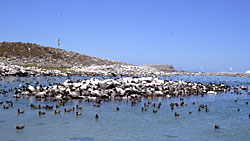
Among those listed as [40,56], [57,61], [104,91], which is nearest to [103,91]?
[104,91]

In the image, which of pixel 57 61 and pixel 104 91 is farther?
pixel 57 61

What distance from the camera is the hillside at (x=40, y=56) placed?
10650 centimetres

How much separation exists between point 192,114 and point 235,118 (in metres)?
3.50

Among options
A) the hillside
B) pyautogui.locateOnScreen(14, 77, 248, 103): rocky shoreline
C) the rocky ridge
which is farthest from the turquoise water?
the hillside

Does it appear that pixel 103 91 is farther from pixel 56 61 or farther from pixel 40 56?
pixel 40 56

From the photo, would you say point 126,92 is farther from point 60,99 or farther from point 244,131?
point 244,131

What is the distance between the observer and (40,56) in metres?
115

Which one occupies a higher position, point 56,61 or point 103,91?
point 56,61

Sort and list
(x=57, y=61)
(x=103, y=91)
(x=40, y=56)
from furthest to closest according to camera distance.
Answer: (x=40, y=56)
(x=57, y=61)
(x=103, y=91)

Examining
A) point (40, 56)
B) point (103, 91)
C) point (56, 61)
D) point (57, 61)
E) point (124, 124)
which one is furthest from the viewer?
point (40, 56)

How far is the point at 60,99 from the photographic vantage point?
30109 mm

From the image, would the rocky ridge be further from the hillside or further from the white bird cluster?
the white bird cluster

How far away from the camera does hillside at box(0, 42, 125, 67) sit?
10650 centimetres

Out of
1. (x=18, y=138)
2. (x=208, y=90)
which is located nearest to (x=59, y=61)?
(x=208, y=90)
